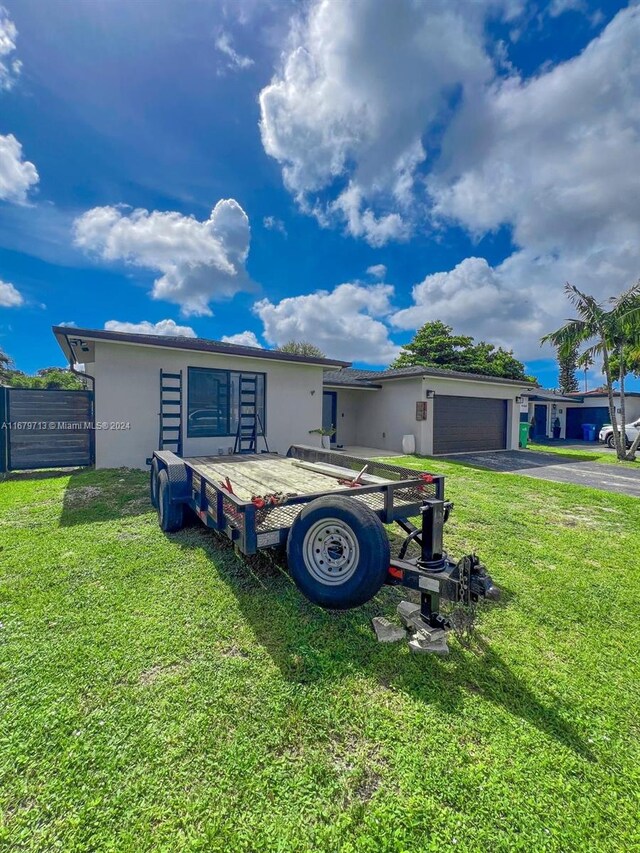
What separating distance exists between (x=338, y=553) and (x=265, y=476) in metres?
2.25

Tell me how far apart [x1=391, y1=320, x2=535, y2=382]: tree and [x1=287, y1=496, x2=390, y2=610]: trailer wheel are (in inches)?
1011

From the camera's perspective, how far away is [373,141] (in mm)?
9281

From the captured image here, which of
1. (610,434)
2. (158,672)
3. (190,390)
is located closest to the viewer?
(158,672)

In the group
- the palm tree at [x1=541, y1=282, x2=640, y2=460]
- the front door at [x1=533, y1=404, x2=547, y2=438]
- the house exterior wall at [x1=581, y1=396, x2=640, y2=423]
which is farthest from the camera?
the front door at [x1=533, y1=404, x2=547, y2=438]

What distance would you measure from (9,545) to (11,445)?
16.7ft

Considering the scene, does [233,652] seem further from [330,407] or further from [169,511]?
[330,407]

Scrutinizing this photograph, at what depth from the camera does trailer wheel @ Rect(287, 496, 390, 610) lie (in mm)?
2398

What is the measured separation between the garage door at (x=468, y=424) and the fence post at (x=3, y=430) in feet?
41.8

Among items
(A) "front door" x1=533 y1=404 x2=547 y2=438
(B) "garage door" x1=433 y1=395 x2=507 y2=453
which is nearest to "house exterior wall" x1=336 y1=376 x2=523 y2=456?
(B) "garage door" x1=433 y1=395 x2=507 y2=453

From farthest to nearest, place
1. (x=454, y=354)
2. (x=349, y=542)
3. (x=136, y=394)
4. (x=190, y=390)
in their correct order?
(x=454, y=354) → (x=190, y=390) → (x=136, y=394) → (x=349, y=542)

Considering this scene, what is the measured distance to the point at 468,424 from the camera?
46.8ft

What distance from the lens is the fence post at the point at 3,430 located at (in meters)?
7.71

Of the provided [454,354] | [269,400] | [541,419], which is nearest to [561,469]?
[269,400]

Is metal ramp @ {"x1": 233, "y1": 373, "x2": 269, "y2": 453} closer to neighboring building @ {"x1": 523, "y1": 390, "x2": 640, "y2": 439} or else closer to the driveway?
the driveway
